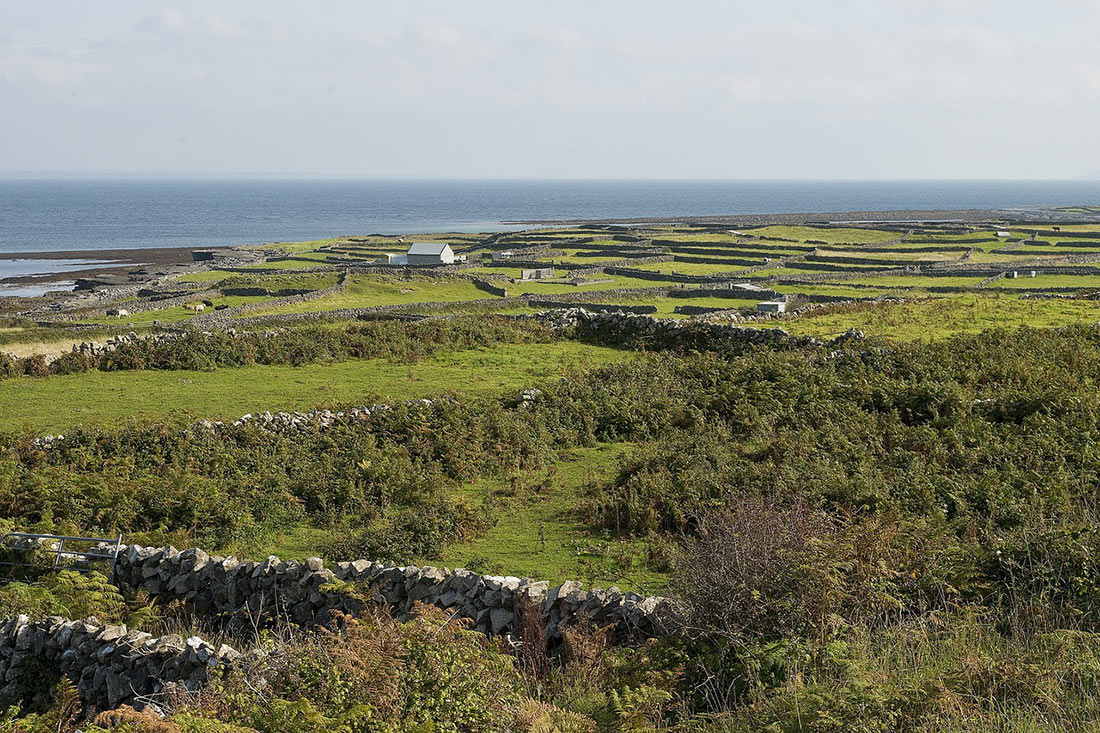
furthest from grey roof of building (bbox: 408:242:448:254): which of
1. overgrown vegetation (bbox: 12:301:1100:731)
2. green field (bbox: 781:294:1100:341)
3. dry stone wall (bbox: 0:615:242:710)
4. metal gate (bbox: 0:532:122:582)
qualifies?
dry stone wall (bbox: 0:615:242:710)

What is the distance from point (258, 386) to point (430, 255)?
5500 cm

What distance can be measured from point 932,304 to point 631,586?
30.6 m

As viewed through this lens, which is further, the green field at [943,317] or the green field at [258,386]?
the green field at [943,317]

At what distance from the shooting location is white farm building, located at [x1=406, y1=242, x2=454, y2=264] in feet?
266

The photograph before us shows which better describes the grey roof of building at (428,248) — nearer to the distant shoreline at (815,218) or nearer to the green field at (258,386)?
the green field at (258,386)

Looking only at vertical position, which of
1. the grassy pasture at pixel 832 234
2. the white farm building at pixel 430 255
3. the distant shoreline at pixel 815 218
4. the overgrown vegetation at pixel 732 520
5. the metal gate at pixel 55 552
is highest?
the distant shoreline at pixel 815 218

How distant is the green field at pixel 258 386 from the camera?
23859 millimetres

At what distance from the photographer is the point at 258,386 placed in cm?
2752

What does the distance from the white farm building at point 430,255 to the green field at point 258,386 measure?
159 ft

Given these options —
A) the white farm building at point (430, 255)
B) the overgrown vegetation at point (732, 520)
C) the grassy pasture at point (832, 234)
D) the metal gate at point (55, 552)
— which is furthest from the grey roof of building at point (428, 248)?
the metal gate at point (55, 552)

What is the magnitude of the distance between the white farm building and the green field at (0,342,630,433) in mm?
48593

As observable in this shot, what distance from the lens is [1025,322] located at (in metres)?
32.2

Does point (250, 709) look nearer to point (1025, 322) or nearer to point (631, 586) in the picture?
point (631, 586)

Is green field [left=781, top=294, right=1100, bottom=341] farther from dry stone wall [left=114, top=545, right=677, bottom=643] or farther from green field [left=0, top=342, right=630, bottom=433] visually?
dry stone wall [left=114, top=545, right=677, bottom=643]
